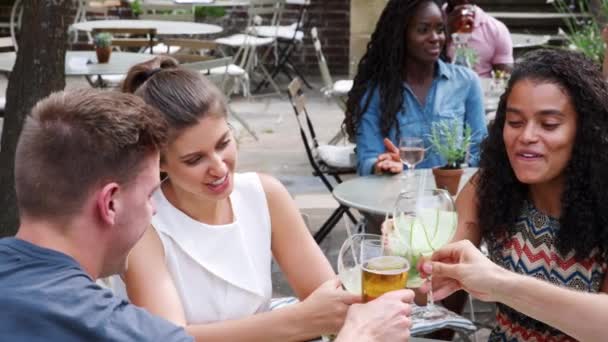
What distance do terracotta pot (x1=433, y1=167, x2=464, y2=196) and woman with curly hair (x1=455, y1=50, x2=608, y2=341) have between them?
0.78 m

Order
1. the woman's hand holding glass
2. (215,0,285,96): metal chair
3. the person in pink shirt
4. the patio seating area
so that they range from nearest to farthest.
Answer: the woman's hand holding glass → the patio seating area → the person in pink shirt → (215,0,285,96): metal chair

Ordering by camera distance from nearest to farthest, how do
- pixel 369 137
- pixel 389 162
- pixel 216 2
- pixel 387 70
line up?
pixel 389 162 → pixel 369 137 → pixel 387 70 → pixel 216 2

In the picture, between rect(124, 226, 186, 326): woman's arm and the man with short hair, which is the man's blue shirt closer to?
the man with short hair

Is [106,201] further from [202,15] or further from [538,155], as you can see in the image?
[202,15]

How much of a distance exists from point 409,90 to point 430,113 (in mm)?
140

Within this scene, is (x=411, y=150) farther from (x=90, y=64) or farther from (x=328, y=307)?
(x=90, y=64)

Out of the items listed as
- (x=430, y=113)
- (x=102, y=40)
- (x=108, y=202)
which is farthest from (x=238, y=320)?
(x=102, y=40)

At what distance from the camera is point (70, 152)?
1349 mm

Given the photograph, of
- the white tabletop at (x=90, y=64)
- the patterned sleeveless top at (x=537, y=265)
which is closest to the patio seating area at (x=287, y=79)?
the white tabletop at (x=90, y=64)

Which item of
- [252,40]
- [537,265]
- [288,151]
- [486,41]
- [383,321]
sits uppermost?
[486,41]

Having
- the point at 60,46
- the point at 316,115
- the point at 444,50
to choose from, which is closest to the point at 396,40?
the point at 444,50

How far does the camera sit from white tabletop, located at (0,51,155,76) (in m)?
5.88

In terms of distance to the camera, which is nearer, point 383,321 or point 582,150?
point 383,321

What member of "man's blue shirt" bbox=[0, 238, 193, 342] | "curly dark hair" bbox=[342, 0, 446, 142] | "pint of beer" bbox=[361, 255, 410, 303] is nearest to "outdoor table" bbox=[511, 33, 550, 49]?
"curly dark hair" bbox=[342, 0, 446, 142]
